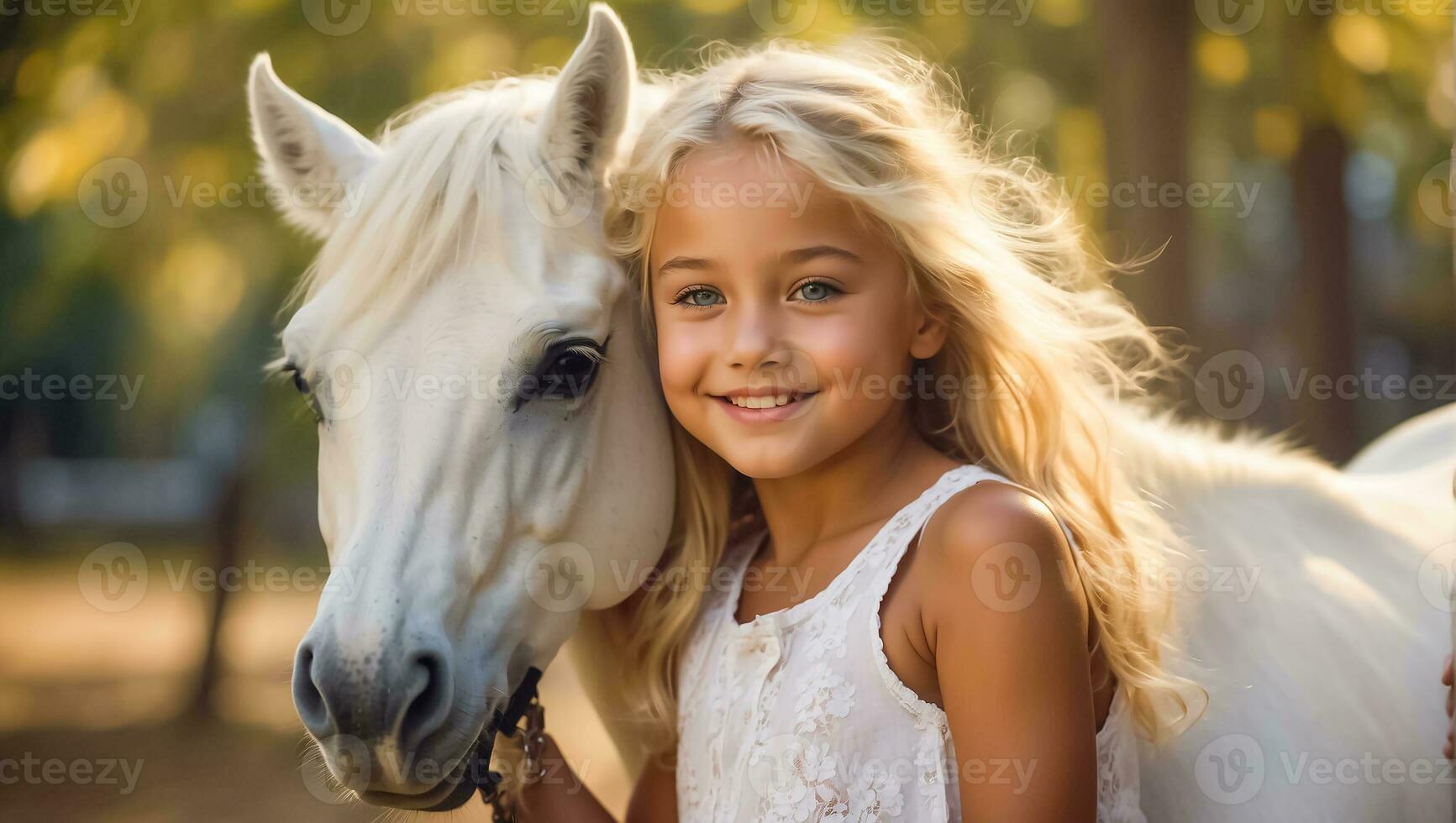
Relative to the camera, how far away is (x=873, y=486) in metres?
1.67

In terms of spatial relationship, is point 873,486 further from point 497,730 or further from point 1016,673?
point 497,730

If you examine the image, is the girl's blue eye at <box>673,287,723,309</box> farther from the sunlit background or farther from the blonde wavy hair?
the sunlit background

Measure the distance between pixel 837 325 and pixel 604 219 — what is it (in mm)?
520

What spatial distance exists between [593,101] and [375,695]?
1.07 metres

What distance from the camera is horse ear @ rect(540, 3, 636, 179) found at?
1.75 m

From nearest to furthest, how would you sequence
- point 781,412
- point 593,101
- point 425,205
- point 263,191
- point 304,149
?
point 781,412 → point 425,205 → point 593,101 → point 304,149 → point 263,191

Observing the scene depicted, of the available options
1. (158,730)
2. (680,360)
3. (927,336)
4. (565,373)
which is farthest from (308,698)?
(158,730)

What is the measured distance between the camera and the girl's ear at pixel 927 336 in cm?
168

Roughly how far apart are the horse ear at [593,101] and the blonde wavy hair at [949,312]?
55mm

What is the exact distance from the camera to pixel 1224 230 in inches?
312

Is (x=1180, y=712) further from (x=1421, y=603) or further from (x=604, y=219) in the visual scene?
(x=604, y=219)

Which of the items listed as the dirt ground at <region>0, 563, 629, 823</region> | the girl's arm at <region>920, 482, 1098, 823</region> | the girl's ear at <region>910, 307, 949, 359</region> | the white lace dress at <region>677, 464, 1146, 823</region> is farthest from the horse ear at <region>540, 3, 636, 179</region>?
the dirt ground at <region>0, 563, 629, 823</region>

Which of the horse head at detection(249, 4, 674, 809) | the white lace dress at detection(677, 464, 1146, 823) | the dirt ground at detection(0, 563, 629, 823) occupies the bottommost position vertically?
the dirt ground at detection(0, 563, 629, 823)

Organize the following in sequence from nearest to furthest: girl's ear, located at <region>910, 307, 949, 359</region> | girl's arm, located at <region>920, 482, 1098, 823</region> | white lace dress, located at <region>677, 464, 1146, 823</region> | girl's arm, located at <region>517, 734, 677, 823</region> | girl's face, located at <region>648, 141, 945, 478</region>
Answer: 1. girl's arm, located at <region>920, 482, 1098, 823</region>
2. white lace dress, located at <region>677, 464, 1146, 823</region>
3. girl's face, located at <region>648, 141, 945, 478</region>
4. girl's ear, located at <region>910, 307, 949, 359</region>
5. girl's arm, located at <region>517, 734, 677, 823</region>
